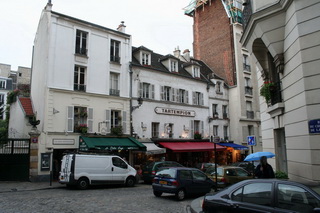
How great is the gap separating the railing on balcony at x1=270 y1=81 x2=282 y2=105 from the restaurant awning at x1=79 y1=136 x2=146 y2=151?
35.8ft

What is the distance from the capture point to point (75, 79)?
1962 centimetres

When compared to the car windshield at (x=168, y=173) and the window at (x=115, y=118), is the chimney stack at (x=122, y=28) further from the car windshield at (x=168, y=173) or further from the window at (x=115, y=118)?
the car windshield at (x=168, y=173)

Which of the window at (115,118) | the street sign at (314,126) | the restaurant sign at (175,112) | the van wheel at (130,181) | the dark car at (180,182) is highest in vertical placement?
the restaurant sign at (175,112)


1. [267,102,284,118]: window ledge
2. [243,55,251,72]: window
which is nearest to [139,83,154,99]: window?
[243,55,251,72]: window

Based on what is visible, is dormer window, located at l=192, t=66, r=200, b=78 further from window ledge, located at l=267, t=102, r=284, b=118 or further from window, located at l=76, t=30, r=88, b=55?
window ledge, located at l=267, t=102, r=284, b=118

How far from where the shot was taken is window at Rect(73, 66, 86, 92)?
19.4 m

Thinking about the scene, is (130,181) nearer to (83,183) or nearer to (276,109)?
(83,183)

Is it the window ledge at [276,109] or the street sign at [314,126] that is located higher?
the window ledge at [276,109]

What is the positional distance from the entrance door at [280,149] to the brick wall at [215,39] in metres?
18.8

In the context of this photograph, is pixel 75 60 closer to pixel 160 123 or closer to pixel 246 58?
pixel 160 123

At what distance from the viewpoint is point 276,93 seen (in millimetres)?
11312

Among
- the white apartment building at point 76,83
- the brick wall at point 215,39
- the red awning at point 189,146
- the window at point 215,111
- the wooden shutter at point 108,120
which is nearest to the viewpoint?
the white apartment building at point 76,83

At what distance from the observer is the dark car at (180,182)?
11.1 m

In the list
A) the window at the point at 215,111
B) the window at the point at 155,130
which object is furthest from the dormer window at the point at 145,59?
the window at the point at 215,111
